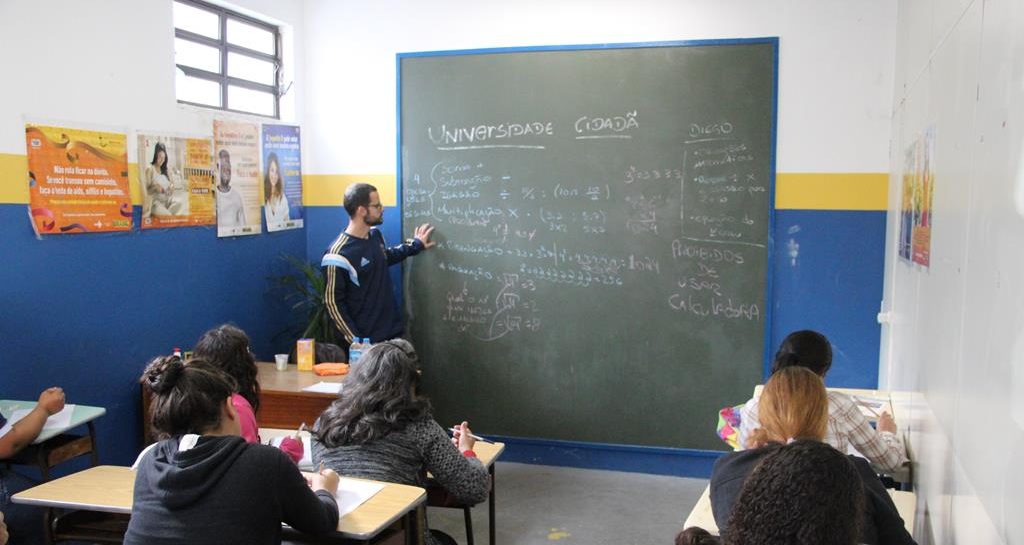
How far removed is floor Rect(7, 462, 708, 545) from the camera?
4297 mm

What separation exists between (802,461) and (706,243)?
11.8 ft

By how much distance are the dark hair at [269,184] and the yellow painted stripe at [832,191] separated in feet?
9.78

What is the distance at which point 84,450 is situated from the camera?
140 inches

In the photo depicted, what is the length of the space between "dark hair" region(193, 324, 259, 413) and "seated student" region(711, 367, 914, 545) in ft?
5.81

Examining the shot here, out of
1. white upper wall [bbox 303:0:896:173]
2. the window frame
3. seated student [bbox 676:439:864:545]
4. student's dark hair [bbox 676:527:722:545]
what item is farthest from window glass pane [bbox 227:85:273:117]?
seated student [bbox 676:439:864:545]

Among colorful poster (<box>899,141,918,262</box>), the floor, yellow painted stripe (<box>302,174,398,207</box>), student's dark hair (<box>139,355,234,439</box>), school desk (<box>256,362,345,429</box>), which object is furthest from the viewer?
yellow painted stripe (<box>302,174,398,207</box>)

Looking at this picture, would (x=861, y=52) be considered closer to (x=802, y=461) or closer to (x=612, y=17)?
(x=612, y=17)

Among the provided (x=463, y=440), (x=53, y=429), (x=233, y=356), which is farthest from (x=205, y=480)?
(x=53, y=429)

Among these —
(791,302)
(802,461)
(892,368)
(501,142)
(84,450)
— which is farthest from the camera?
(501,142)

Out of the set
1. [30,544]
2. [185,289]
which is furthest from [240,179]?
[30,544]

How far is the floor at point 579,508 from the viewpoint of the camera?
4.30 meters

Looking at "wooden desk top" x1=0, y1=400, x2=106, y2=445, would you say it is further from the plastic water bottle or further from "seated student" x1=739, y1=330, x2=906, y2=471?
"seated student" x1=739, y1=330, x2=906, y2=471

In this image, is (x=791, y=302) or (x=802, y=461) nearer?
(x=802, y=461)

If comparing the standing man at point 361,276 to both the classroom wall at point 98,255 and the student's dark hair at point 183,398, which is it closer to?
the classroom wall at point 98,255
